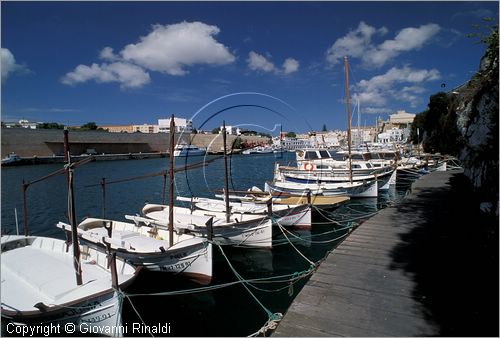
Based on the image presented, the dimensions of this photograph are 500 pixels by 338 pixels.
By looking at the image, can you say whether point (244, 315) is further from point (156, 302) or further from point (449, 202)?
point (449, 202)

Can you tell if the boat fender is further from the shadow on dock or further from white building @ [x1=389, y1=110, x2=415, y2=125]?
white building @ [x1=389, y1=110, x2=415, y2=125]

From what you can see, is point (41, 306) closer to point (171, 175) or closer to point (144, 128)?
point (171, 175)

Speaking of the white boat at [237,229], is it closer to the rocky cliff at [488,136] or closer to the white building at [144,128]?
the rocky cliff at [488,136]

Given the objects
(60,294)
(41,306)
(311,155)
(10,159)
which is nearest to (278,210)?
(60,294)

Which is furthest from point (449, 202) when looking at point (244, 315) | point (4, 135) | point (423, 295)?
point (4, 135)

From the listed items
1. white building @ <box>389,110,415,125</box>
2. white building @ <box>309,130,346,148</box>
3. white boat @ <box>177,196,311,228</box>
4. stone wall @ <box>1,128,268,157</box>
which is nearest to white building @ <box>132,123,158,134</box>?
stone wall @ <box>1,128,268,157</box>

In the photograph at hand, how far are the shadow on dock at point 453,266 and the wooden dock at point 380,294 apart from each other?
21mm

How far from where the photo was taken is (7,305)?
22.6 ft

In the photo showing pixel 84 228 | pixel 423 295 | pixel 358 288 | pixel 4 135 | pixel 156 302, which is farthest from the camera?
pixel 4 135

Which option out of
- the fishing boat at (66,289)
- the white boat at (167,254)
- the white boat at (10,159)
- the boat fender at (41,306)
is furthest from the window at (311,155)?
the white boat at (10,159)

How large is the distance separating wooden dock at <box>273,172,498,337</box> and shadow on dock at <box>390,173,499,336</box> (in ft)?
0.07

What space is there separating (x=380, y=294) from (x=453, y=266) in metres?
2.27

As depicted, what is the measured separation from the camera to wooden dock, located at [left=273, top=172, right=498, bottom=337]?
4797 millimetres

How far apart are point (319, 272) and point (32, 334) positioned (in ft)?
22.5
